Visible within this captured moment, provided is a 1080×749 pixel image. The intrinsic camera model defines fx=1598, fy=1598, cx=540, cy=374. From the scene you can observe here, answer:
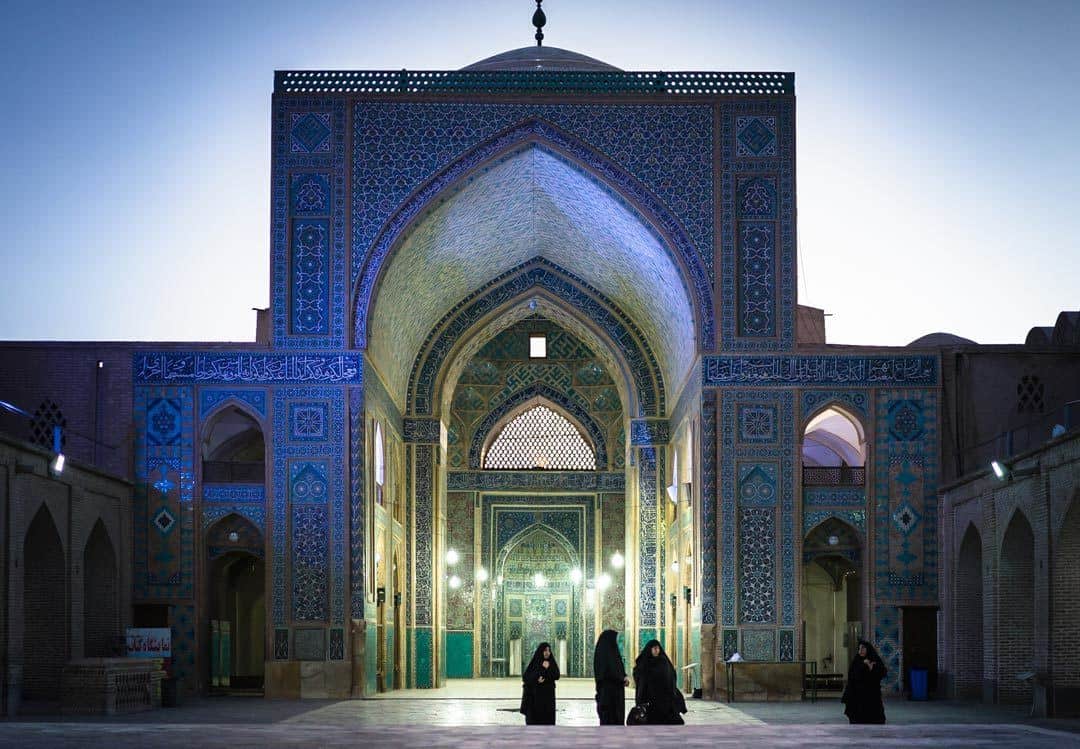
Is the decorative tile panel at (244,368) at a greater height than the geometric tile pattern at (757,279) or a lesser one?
lesser

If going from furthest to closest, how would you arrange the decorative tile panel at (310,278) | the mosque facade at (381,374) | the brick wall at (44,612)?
the decorative tile panel at (310,278)
the mosque facade at (381,374)
the brick wall at (44,612)

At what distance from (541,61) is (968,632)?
978 centimetres

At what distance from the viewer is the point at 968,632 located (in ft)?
57.3

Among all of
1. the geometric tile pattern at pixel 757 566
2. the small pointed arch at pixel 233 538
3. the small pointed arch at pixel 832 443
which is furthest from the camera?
the small pointed arch at pixel 832 443

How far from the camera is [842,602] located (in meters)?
24.9

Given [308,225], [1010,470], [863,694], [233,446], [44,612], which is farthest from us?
[233,446]

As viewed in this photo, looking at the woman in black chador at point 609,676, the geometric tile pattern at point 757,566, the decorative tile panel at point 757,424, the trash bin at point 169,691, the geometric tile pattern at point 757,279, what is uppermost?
the geometric tile pattern at point 757,279

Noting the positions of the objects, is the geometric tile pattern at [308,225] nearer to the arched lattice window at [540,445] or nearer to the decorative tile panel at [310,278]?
the decorative tile panel at [310,278]

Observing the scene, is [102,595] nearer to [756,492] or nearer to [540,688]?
[756,492]

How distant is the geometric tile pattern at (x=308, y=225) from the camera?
1825cm

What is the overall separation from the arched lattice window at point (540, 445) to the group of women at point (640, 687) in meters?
13.9

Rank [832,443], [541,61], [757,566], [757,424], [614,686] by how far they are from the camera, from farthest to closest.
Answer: [832,443] < [541,61] < [757,424] < [757,566] < [614,686]

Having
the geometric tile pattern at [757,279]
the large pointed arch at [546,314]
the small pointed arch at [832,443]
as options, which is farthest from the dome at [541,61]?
the small pointed arch at [832,443]

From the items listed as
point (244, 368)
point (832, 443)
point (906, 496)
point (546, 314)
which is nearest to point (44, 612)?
point (244, 368)
